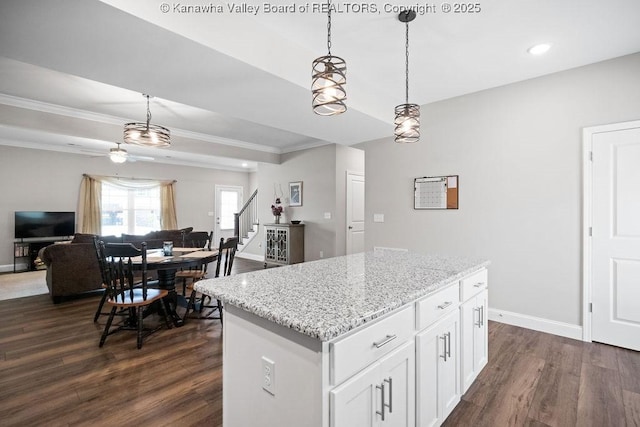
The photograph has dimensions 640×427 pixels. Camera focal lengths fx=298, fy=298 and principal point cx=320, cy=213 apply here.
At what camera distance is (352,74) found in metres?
3.23

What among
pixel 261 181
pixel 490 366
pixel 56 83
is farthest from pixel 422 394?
pixel 261 181

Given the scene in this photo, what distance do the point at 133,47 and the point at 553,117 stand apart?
381 centimetres

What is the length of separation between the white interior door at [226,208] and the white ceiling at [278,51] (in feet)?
18.4

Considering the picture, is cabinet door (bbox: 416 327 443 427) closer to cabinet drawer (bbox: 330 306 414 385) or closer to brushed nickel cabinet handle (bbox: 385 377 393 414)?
cabinet drawer (bbox: 330 306 414 385)

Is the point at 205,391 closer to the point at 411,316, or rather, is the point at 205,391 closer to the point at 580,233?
the point at 411,316

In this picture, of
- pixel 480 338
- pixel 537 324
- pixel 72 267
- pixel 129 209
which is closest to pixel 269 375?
pixel 480 338

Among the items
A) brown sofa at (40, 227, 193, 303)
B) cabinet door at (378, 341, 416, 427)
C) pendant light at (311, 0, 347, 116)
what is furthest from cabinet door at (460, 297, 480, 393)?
brown sofa at (40, 227, 193, 303)

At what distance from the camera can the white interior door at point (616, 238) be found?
2.67 m

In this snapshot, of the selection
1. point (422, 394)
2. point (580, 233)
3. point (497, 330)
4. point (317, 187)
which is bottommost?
point (497, 330)

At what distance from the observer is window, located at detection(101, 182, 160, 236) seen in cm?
753

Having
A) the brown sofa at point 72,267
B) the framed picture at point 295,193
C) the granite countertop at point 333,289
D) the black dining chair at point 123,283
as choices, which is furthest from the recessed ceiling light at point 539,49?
the framed picture at point 295,193

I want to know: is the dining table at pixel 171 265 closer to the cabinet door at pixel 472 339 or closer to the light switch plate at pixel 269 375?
the light switch plate at pixel 269 375

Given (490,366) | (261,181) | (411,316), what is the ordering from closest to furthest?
(411,316) → (490,366) → (261,181)

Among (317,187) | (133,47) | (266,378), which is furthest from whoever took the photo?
(317,187)
